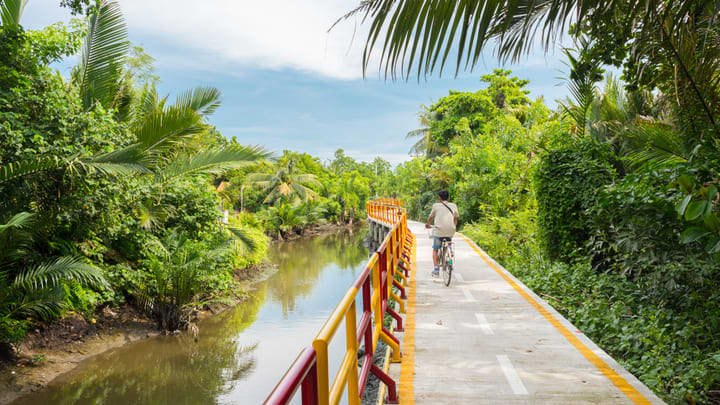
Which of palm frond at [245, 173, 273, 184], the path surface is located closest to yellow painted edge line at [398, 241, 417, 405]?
the path surface

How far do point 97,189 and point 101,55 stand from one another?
3.43 meters

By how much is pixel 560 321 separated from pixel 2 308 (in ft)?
27.7

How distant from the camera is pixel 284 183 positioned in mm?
40344

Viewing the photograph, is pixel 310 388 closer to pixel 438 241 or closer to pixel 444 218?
pixel 444 218

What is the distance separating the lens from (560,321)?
6.50 metres

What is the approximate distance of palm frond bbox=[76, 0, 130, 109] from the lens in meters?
9.71

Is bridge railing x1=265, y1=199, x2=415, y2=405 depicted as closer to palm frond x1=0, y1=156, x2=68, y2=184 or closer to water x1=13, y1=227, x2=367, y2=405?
water x1=13, y1=227, x2=367, y2=405

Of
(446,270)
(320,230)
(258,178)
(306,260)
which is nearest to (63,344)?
(446,270)

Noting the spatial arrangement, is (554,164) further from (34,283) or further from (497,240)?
(34,283)

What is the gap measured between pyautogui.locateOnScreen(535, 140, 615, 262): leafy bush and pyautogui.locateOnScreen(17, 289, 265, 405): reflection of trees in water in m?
7.04

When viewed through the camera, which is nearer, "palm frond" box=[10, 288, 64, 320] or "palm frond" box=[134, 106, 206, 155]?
"palm frond" box=[10, 288, 64, 320]

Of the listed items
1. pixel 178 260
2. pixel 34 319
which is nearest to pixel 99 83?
pixel 178 260

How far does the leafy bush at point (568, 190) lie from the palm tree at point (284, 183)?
30496 millimetres

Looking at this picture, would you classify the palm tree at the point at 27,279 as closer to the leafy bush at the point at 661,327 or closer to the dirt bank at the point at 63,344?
the dirt bank at the point at 63,344
